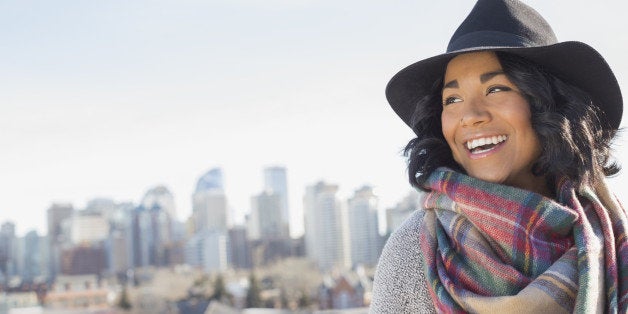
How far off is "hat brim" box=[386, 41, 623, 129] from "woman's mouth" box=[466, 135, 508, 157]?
4.6 inches

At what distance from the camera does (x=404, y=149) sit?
1.35 m

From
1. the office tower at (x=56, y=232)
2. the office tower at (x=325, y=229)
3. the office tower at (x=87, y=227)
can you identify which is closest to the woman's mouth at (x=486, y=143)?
the office tower at (x=325, y=229)

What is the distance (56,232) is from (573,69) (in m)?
49.6

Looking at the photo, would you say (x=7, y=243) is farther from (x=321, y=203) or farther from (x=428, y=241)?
(x=428, y=241)

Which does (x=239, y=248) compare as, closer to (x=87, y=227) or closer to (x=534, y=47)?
(x=87, y=227)

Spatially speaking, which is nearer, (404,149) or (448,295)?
(448,295)

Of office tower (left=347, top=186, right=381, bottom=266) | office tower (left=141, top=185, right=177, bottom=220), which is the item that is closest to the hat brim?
office tower (left=347, top=186, right=381, bottom=266)

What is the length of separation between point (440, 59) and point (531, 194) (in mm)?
247

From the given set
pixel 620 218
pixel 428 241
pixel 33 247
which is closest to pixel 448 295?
pixel 428 241

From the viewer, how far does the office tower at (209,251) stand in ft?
139

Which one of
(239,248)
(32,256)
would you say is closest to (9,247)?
(32,256)

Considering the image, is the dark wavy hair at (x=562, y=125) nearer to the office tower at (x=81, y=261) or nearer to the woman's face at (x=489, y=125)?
the woman's face at (x=489, y=125)

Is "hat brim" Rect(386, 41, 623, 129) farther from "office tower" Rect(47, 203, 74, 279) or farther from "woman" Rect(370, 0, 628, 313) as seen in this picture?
"office tower" Rect(47, 203, 74, 279)

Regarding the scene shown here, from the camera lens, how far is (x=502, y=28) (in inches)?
47.2
